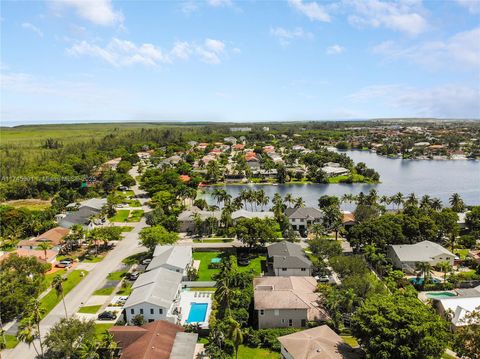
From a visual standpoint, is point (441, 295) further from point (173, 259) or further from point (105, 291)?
point (105, 291)

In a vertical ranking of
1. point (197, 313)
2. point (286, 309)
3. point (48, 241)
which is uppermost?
point (286, 309)

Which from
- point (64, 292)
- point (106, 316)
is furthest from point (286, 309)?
point (64, 292)

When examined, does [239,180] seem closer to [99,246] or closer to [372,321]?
[99,246]

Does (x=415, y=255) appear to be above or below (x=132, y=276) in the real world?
above

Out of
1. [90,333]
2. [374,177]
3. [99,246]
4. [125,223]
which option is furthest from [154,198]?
[374,177]

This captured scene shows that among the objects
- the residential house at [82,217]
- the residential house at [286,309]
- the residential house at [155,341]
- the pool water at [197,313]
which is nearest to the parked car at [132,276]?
the pool water at [197,313]

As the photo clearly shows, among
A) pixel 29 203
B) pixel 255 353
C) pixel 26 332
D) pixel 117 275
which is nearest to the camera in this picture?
pixel 26 332

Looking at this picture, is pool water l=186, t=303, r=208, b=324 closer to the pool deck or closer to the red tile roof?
the pool deck
